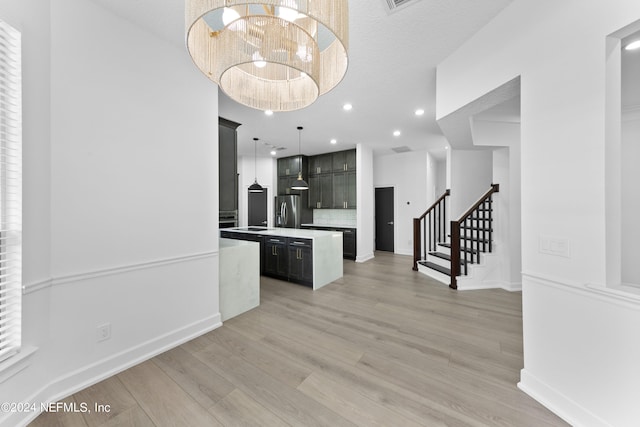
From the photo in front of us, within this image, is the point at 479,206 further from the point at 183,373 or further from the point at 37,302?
the point at 37,302

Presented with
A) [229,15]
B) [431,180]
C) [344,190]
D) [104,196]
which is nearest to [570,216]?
[229,15]

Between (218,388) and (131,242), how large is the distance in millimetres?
1361

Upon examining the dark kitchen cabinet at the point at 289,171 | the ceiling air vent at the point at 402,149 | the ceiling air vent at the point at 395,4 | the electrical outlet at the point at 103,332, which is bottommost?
the electrical outlet at the point at 103,332

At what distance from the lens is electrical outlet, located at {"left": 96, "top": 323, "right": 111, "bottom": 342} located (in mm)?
1839

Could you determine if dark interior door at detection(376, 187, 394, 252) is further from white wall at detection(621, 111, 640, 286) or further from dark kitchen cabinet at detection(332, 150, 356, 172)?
white wall at detection(621, 111, 640, 286)

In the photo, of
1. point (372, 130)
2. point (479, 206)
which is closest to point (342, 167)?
point (372, 130)

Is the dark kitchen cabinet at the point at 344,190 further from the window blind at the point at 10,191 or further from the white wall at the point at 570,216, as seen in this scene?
the window blind at the point at 10,191

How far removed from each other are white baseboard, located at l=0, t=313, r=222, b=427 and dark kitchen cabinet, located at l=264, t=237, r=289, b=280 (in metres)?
1.88

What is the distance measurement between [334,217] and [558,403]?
6.02m

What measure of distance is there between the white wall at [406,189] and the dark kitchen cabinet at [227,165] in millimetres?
5159

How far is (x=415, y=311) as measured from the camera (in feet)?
10.1

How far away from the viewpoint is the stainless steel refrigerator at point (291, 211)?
7.02 m

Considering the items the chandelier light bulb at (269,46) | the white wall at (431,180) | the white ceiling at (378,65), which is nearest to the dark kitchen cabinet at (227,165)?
the white ceiling at (378,65)

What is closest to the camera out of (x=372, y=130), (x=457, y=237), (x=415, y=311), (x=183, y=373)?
(x=183, y=373)
